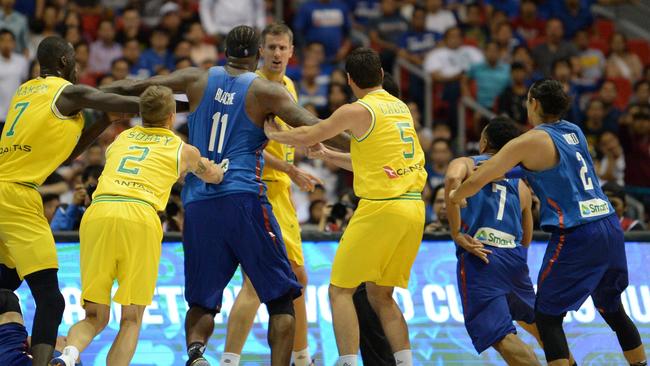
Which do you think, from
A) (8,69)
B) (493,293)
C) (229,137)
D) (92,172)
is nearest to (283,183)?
(229,137)

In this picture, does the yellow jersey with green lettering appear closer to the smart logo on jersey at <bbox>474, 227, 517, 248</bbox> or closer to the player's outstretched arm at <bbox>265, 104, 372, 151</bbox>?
the player's outstretched arm at <bbox>265, 104, 372, 151</bbox>

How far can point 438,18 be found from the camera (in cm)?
1806

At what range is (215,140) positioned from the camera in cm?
831

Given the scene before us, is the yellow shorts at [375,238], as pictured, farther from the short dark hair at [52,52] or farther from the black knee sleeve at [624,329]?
the short dark hair at [52,52]

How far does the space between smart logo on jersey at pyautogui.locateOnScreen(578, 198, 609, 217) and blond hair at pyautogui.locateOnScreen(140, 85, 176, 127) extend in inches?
123

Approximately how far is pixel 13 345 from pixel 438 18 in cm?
1147

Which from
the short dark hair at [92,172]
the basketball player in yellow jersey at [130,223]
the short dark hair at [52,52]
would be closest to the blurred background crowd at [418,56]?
the short dark hair at [92,172]

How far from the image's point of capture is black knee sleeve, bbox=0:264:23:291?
8633mm

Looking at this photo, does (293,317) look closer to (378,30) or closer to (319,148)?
(319,148)

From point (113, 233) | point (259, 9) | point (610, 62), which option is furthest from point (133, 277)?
point (610, 62)

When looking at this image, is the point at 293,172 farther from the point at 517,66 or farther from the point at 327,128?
the point at 517,66

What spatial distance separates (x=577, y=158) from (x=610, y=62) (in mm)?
10298

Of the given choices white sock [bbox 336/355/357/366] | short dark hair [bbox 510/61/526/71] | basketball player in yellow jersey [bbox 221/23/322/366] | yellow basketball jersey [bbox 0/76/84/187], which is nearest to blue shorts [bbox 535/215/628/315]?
white sock [bbox 336/355/357/366]

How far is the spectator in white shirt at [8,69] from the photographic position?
14.8m
